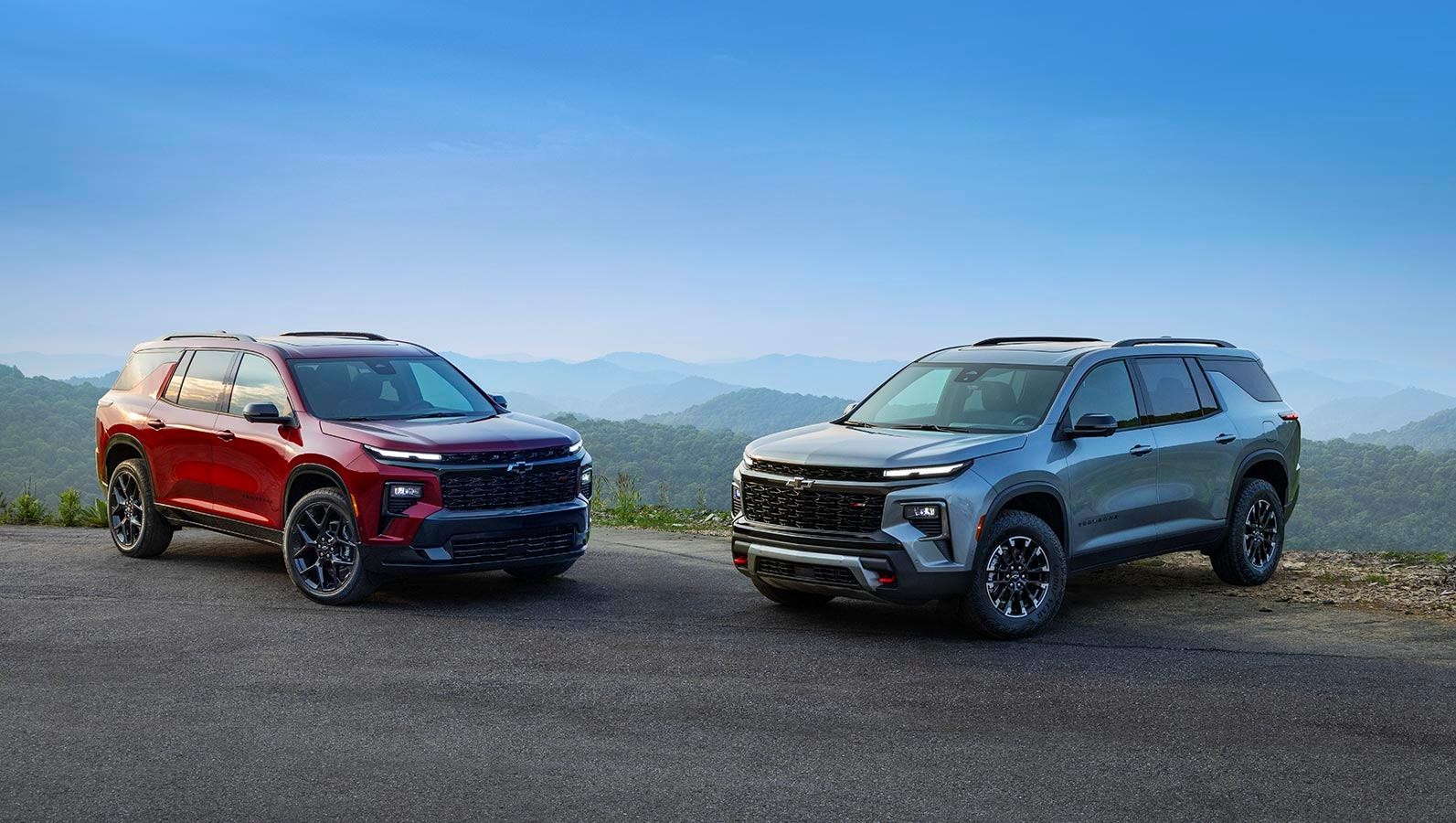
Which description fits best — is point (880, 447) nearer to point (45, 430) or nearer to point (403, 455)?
point (403, 455)

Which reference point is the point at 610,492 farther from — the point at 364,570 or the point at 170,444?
the point at 364,570

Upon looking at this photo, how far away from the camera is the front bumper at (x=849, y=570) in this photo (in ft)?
29.4

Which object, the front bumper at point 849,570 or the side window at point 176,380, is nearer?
the front bumper at point 849,570

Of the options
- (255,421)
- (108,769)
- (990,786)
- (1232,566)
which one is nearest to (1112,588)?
(1232,566)

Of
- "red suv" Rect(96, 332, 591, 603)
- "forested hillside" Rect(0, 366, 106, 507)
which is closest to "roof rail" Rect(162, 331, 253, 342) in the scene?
"red suv" Rect(96, 332, 591, 603)

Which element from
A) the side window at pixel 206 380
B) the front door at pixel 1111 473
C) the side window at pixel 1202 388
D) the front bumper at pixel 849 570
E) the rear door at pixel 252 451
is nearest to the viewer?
the front bumper at pixel 849 570

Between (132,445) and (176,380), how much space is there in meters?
0.85

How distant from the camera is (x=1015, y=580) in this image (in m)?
9.41

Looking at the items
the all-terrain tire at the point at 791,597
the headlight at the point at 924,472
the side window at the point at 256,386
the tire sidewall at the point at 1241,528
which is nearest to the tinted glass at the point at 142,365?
the side window at the point at 256,386

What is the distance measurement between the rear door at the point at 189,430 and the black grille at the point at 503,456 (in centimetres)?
275

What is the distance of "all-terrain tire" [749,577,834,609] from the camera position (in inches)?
416

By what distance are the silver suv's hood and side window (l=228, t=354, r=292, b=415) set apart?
13.7 feet

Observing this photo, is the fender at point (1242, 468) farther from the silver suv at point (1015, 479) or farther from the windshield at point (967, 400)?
the windshield at point (967, 400)

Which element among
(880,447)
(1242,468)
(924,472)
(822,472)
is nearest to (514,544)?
(822,472)
